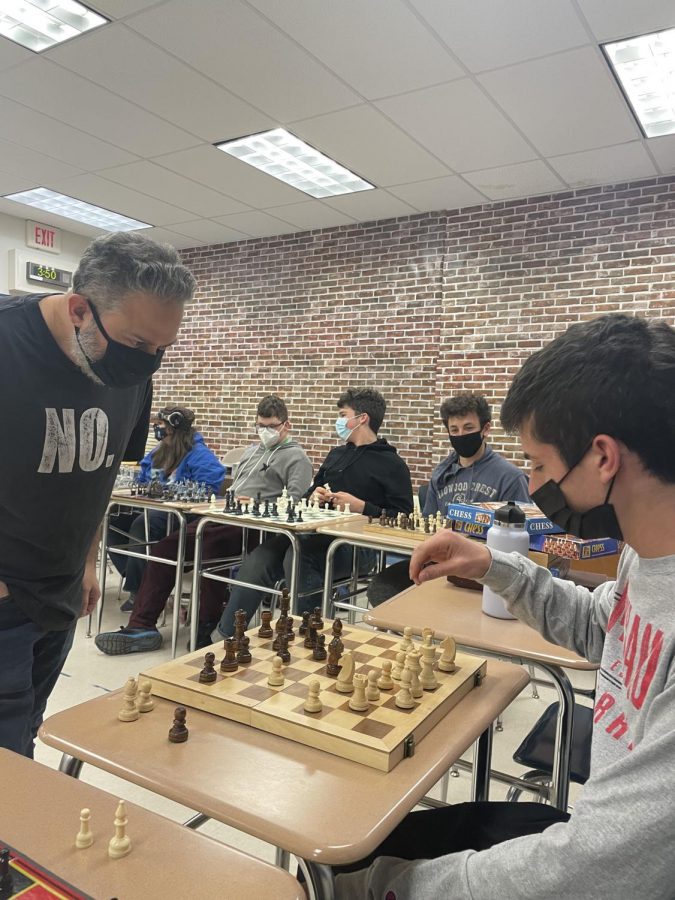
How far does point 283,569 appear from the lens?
4.11m

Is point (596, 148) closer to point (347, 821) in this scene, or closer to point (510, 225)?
point (510, 225)

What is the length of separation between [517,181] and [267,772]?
5342 millimetres

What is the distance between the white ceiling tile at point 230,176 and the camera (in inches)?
202

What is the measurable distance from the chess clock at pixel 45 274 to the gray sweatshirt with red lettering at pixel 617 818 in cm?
731

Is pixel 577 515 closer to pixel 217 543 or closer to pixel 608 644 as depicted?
pixel 608 644

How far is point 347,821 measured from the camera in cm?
93

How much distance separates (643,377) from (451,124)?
13.3ft

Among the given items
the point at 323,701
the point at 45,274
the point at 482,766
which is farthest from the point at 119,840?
the point at 45,274

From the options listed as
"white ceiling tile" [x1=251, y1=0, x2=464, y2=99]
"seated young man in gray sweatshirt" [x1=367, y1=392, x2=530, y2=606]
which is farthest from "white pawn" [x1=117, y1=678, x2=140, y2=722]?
"white ceiling tile" [x1=251, y1=0, x2=464, y2=99]

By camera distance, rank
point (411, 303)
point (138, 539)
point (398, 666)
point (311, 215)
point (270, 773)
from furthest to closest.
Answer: point (311, 215) < point (411, 303) < point (138, 539) < point (398, 666) < point (270, 773)

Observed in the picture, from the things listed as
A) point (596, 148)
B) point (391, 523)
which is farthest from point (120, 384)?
point (596, 148)

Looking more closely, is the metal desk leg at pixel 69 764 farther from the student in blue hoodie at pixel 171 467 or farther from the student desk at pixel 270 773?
the student in blue hoodie at pixel 171 467

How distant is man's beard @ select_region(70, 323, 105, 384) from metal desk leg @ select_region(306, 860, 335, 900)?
4.21 ft

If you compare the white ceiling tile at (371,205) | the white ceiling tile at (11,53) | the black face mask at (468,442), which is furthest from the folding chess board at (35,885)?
the white ceiling tile at (371,205)
